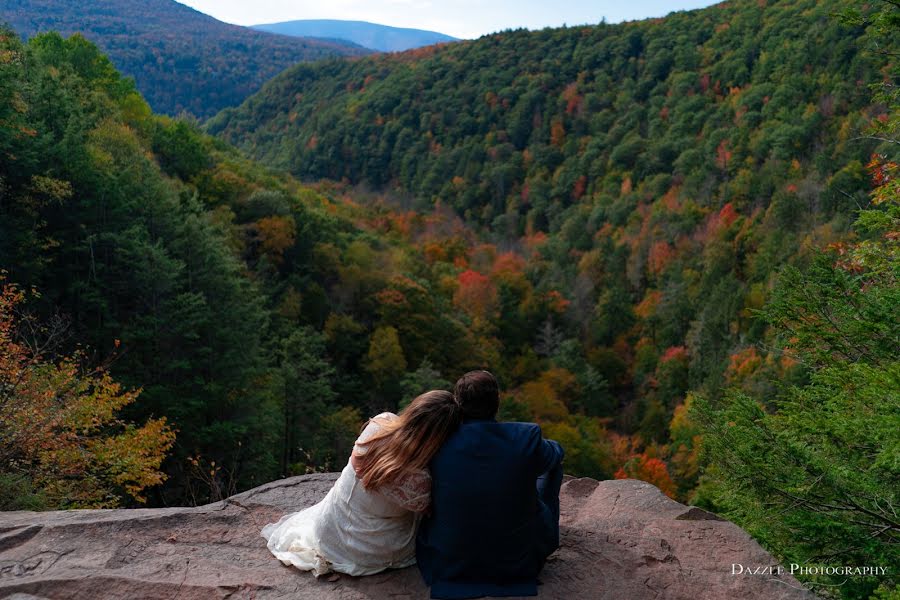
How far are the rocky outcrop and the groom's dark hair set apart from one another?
4.01 ft

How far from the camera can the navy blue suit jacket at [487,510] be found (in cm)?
381

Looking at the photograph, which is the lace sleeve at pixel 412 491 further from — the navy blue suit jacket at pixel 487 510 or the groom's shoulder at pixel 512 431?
the groom's shoulder at pixel 512 431

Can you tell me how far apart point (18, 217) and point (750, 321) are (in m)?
44.1

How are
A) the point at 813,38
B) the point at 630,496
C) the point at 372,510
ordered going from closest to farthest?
the point at 372,510 → the point at 630,496 → the point at 813,38

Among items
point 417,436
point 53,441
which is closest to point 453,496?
point 417,436

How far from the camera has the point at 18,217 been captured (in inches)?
663

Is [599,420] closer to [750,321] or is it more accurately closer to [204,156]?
[750,321]

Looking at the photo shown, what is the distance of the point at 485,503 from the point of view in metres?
3.84

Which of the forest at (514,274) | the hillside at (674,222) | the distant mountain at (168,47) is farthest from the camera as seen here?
the distant mountain at (168,47)

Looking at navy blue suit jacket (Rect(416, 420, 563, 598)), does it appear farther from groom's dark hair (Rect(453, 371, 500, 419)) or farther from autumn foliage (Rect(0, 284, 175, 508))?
autumn foliage (Rect(0, 284, 175, 508))

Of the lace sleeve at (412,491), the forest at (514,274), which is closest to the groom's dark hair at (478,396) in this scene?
the lace sleeve at (412,491)

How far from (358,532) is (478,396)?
1246 millimetres

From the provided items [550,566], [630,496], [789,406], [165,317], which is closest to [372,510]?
[550,566]

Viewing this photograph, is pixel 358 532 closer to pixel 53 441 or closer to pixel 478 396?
pixel 478 396
